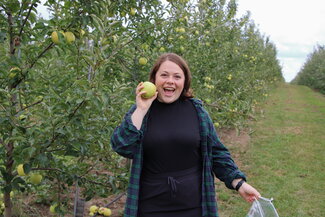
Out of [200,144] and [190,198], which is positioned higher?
[200,144]

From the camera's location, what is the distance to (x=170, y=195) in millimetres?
1689

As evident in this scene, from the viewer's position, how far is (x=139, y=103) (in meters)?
1.66

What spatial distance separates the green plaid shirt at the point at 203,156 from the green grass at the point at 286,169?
89.9 inches

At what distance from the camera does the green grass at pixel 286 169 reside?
4.32 m

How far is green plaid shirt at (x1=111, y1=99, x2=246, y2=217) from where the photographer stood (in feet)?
5.39

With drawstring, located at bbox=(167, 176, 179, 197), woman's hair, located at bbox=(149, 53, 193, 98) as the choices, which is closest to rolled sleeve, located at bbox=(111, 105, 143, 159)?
drawstring, located at bbox=(167, 176, 179, 197)

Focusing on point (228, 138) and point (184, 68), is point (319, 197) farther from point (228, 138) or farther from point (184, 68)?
point (184, 68)

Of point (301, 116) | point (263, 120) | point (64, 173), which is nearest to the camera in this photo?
point (64, 173)

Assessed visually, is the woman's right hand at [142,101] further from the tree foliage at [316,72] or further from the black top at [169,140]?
the tree foliage at [316,72]

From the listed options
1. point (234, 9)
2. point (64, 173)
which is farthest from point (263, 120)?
point (64, 173)

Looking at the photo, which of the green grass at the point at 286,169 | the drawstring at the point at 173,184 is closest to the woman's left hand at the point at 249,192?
the drawstring at the point at 173,184

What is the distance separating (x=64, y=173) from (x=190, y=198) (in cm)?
94

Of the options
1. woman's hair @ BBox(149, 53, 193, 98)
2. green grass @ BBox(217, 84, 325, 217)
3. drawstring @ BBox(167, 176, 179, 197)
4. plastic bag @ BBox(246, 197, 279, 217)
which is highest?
woman's hair @ BBox(149, 53, 193, 98)

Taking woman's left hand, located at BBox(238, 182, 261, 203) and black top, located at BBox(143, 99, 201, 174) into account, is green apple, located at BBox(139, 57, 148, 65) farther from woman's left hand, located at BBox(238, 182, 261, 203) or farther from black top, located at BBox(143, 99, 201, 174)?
woman's left hand, located at BBox(238, 182, 261, 203)
